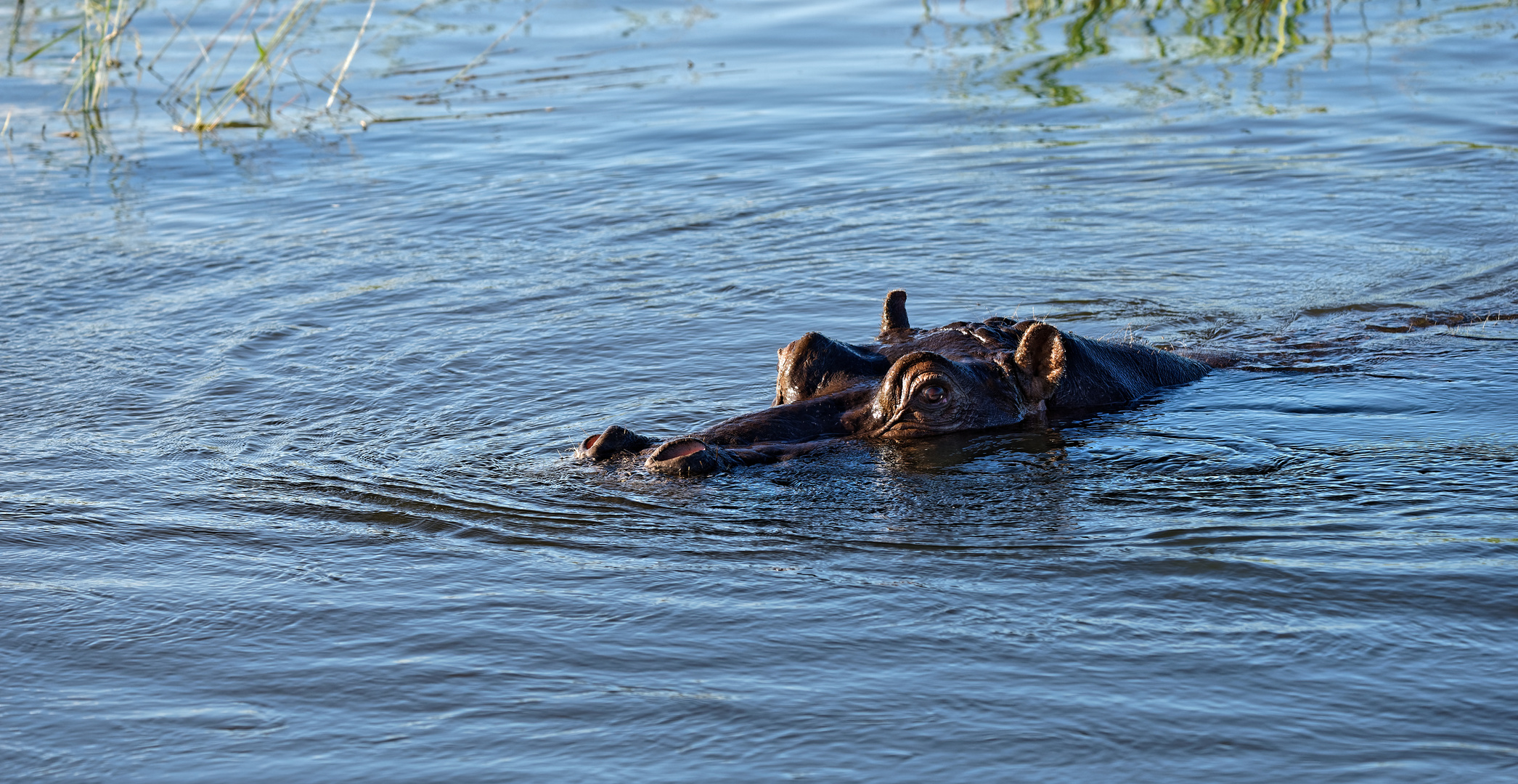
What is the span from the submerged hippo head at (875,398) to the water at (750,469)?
0.11 m

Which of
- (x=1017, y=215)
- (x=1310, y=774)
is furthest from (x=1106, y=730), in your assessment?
(x=1017, y=215)

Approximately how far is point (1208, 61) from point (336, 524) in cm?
1159

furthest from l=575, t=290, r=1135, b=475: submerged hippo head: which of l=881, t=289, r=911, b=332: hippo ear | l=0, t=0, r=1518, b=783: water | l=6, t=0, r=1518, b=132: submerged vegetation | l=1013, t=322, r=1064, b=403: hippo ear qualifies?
l=6, t=0, r=1518, b=132: submerged vegetation

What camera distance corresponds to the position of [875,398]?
5988 mm

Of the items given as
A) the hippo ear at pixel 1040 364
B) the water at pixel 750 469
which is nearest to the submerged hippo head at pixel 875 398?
the hippo ear at pixel 1040 364

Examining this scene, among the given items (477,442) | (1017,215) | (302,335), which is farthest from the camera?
(1017,215)

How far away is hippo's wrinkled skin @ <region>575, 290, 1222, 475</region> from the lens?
5738 mm

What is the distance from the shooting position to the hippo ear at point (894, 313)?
668 cm

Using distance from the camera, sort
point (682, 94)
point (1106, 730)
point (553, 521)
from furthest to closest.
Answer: point (682, 94) < point (553, 521) < point (1106, 730)

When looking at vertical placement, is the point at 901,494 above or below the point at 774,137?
below

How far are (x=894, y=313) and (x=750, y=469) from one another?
4.48 ft

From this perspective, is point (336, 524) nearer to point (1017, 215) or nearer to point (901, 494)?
point (901, 494)

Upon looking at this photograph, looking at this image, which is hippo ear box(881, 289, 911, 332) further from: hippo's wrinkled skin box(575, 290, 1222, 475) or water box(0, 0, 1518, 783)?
water box(0, 0, 1518, 783)

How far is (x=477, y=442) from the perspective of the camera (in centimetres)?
638
